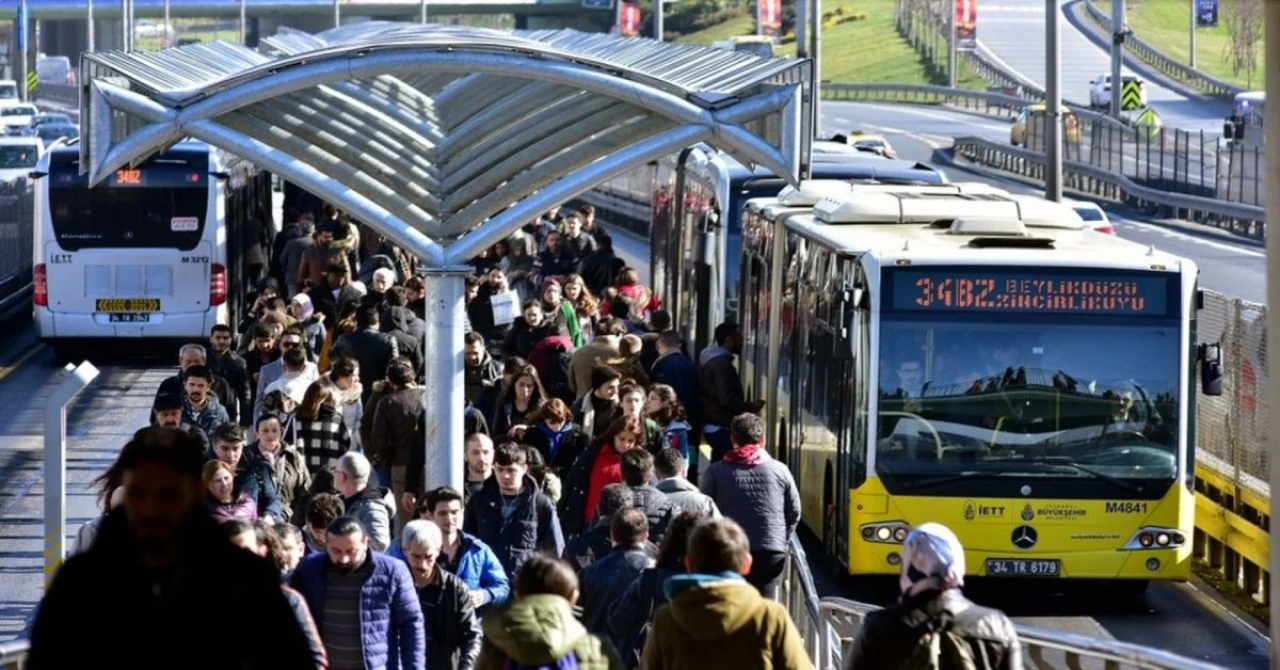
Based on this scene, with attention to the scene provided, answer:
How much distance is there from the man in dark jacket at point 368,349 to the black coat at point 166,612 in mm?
12436

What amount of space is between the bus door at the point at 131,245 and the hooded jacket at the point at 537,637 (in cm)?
2177

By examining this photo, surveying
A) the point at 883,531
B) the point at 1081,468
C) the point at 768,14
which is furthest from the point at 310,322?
the point at 768,14

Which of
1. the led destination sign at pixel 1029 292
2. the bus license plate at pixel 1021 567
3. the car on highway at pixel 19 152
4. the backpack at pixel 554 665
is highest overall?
the car on highway at pixel 19 152

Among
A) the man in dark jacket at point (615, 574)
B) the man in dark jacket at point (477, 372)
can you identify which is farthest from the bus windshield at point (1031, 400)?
the man in dark jacket at point (615, 574)

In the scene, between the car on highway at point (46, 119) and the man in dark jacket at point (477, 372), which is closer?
the man in dark jacket at point (477, 372)

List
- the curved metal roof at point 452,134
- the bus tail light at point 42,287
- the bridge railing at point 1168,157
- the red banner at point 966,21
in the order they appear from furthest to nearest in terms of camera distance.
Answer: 1. the red banner at point 966,21
2. the bridge railing at point 1168,157
3. the bus tail light at point 42,287
4. the curved metal roof at point 452,134

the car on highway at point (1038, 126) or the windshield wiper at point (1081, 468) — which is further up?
the car on highway at point (1038, 126)

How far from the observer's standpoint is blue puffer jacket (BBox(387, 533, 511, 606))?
10.7 meters

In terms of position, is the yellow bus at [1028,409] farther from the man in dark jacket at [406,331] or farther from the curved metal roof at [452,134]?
the man in dark jacket at [406,331]

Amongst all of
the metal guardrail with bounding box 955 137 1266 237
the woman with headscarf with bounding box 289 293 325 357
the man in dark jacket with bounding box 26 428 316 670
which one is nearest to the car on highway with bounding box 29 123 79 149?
the metal guardrail with bounding box 955 137 1266 237

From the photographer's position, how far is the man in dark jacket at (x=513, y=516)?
38.9ft

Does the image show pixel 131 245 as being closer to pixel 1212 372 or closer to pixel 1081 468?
pixel 1081 468

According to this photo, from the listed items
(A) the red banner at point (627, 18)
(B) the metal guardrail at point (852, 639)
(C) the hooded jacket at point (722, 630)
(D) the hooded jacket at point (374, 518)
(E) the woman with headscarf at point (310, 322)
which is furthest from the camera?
(A) the red banner at point (627, 18)

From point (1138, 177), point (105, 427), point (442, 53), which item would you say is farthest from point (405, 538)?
point (1138, 177)
